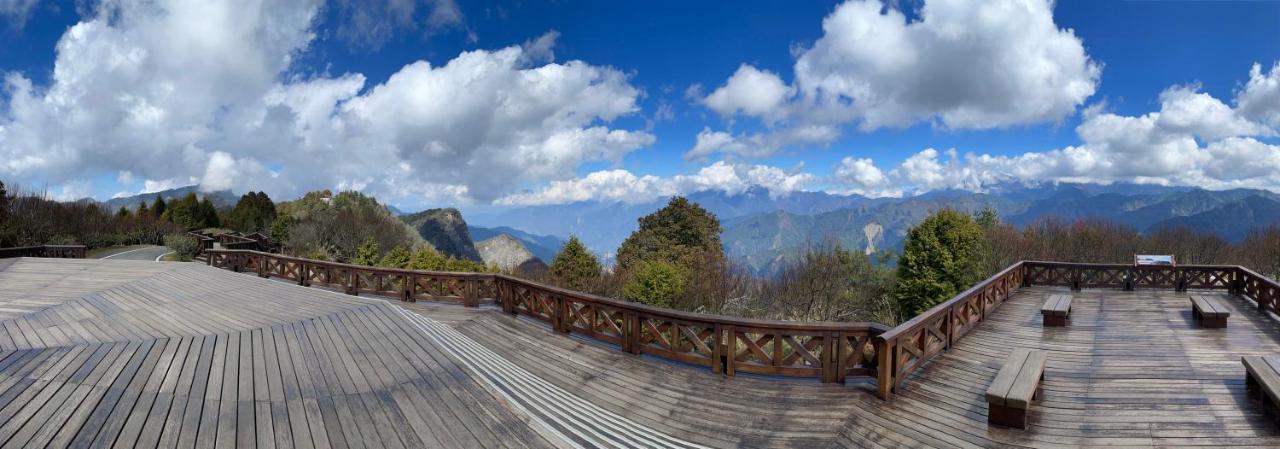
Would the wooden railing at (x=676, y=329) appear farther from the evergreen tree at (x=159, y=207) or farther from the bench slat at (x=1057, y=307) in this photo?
the evergreen tree at (x=159, y=207)

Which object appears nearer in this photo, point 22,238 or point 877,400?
point 877,400

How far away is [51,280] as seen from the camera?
43.5 feet

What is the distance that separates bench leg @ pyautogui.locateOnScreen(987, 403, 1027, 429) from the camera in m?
5.00

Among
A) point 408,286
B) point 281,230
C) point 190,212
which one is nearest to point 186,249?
point 281,230

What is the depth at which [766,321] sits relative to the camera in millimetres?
6082

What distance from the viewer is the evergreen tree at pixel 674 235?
1478 inches

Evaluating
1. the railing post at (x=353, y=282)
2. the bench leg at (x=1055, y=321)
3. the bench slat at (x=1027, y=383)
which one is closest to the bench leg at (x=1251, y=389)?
the bench slat at (x=1027, y=383)

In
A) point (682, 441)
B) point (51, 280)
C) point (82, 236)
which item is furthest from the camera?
point (82, 236)

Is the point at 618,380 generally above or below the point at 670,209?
below

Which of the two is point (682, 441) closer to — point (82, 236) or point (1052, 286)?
point (1052, 286)

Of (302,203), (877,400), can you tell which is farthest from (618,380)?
(302,203)

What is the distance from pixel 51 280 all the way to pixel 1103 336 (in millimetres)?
22555

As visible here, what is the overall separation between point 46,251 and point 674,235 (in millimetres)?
31910

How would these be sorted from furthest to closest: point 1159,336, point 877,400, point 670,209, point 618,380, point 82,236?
point 670,209, point 82,236, point 1159,336, point 618,380, point 877,400
